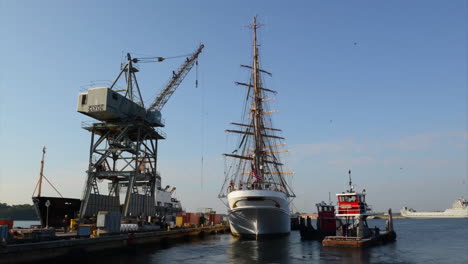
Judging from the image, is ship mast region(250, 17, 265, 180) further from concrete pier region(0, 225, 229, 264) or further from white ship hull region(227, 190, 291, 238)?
concrete pier region(0, 225, 229, 264)

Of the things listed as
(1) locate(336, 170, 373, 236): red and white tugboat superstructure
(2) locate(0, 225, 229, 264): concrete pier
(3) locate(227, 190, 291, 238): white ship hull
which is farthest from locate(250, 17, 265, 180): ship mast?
(2) locate(0, 225, 229, 264): concrete pier

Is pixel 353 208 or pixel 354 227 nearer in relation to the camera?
pixel 353 208

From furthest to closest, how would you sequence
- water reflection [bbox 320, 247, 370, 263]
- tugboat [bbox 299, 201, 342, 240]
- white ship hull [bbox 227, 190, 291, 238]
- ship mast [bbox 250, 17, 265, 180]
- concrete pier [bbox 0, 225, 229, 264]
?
ship mast [bbox 250, 17, 265, 180] < tugboat [bbox 299, 201, 342, 240] < white ship hull [bbox 227, 190, 291, 238] < water reflection [bbox 320, 247, 370, 263] < concrete pier [bbox 0, 225, 229, 264]

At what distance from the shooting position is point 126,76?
62.3m

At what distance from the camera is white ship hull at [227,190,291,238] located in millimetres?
53219

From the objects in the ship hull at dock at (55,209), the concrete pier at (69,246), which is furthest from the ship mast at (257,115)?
the ship hull at dock at (55,209)

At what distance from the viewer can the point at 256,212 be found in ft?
177

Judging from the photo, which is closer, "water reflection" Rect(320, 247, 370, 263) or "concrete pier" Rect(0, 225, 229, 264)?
"concrete pier" Rect(0, 225, 229, 264)

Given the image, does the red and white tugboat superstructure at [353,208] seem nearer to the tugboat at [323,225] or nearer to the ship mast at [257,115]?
the tugboat at [323,225]

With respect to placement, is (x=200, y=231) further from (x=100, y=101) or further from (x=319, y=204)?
(x=100, y=101)

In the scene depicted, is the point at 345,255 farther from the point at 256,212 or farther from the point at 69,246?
the point at 69,246

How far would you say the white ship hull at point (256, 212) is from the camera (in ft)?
175

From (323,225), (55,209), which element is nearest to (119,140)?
Answer: (55,209)

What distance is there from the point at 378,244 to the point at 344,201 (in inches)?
350
